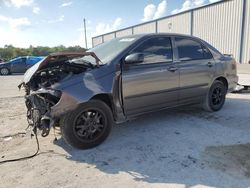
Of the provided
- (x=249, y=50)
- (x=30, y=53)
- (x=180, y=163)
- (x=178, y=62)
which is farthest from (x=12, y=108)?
(x=30, y=53)

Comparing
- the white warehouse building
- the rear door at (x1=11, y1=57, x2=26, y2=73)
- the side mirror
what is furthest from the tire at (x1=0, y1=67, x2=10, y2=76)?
the side mirror

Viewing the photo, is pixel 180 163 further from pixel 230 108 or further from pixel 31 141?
pixel 230 108

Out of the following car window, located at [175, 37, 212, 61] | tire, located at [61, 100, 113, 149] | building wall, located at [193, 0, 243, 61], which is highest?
building wall, located at [193, 0, 243, 61]

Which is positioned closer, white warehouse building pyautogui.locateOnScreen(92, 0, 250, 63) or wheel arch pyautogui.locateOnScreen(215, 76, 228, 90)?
wheel arch pyautogui.locateOnScreen(215, 76, 228, 90)

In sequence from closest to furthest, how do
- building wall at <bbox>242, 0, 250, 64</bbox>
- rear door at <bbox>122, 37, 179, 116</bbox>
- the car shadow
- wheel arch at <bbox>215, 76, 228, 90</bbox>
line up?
the car shadow < rear door at <bbox>122, 37, 179, 116</bbox> < wheel arch at <bbox>215, 76, 228, 90</bbox> < building wall at <bbox>242, 0, 250, 64</bbox>

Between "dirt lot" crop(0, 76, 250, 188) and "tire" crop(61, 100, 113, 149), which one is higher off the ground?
"tire" crop(61, 100, 113, 149)

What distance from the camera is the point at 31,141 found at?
4250 millimetres

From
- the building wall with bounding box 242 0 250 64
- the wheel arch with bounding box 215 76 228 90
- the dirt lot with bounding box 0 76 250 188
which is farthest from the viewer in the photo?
the building wall with bounding box 242 0 250 64

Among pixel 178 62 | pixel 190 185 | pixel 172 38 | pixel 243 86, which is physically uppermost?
pixel 172 38

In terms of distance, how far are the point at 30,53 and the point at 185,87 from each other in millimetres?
42876

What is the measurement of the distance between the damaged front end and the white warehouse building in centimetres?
1263

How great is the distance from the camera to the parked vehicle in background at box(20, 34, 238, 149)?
3600 millimetres

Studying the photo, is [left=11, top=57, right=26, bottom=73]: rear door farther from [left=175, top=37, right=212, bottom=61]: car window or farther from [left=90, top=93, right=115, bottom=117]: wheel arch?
[left=90, top=93, right=115, bottom=117]: wheel arch

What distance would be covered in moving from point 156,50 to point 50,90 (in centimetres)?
206
